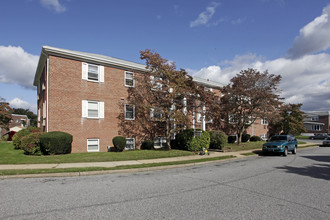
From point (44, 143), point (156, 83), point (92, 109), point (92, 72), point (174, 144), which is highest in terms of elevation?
point (92, 72)

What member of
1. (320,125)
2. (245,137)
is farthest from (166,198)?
(320,125)

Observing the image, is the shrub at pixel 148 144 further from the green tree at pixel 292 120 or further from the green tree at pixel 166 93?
the green tree at pixel 292 120

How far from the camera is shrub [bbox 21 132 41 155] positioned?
12.7 metres

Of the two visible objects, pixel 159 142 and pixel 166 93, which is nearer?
pixel 166 93

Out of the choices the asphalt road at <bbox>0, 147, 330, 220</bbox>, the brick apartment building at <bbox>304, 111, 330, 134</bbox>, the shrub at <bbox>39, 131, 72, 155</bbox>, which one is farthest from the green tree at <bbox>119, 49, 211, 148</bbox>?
the brick apartment building at <bbox>304, 111, 330, 134</bbox>

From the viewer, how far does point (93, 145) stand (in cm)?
1630

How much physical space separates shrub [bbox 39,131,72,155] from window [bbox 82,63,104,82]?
16.6ft

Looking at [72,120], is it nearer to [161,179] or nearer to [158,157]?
[158,157]

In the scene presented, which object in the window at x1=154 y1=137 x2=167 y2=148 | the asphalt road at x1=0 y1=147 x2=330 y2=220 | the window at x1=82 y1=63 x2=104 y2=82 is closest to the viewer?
the asphalt road at x1=0 y1=147 x2=330 y2=220

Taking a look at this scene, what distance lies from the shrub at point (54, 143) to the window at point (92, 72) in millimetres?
5072

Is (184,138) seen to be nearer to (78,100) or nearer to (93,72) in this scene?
(78,100)

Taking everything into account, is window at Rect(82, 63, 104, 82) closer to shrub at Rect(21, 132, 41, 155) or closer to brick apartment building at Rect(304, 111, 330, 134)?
shrub at Rect(21, 132, 41, 155)

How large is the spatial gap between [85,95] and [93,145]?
393 cm

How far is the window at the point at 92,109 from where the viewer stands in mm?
16109
